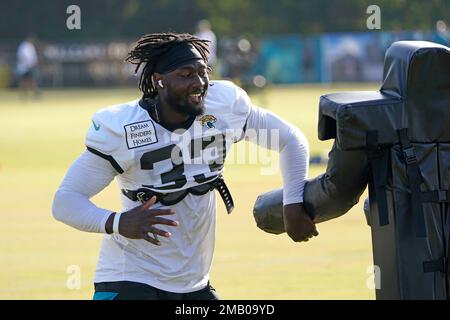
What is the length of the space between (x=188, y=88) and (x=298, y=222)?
86 cm

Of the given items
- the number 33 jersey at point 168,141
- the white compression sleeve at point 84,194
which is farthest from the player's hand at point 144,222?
the number 33 jersey at point 168,141

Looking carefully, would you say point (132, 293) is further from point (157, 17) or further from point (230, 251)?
point (157, 17)

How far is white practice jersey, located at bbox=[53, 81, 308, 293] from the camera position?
536cm

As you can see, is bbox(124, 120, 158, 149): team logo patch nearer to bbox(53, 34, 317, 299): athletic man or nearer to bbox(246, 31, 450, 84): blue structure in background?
bbox(53, 34, 317, 299): athletic man

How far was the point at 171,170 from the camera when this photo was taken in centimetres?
557

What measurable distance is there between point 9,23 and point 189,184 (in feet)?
165

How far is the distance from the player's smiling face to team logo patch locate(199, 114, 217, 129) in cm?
12

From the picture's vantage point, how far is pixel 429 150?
443 cm

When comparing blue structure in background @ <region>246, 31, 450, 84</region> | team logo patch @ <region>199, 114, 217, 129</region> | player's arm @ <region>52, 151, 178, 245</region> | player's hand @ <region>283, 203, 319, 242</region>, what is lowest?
blue structure in background @ <region>246, 31, 450, 84</region>

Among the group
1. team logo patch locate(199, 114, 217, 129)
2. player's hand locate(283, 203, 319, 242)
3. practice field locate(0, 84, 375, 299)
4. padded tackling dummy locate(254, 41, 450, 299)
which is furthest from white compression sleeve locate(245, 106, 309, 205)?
practice field locate(0, 84, 375, 299)

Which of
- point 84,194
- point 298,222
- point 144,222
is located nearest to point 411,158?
point 298,222

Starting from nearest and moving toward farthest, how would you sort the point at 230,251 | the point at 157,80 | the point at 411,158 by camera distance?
the point at 411,158 → the point at 157,80 → the point at 230,251
